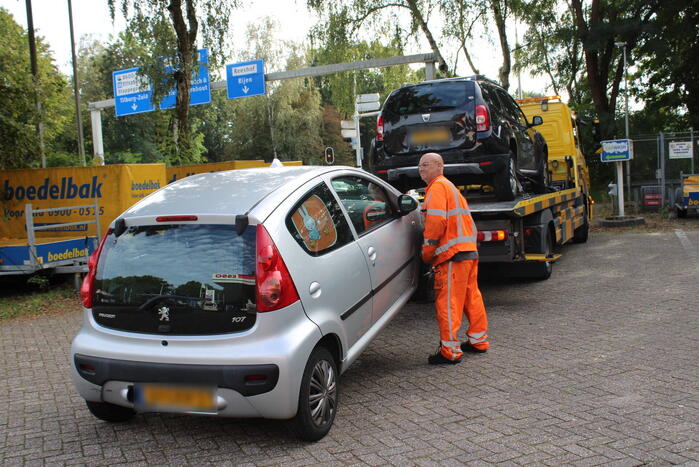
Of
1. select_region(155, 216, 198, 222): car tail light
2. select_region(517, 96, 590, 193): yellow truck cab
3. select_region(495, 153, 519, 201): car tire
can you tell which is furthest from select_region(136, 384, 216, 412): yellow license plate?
select_region(517, 96, 590, 193): yellow truck cab

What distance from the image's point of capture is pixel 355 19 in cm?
1903

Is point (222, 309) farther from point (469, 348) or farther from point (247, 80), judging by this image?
point (247, 80)

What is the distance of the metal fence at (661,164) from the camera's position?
18.5 m

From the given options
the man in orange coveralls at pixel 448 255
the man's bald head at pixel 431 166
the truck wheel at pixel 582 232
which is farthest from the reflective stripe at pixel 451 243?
the truck wheel at pixel 582 232

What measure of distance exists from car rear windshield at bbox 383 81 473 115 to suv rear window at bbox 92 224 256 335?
4436mm

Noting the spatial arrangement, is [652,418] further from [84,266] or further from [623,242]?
[623,242]

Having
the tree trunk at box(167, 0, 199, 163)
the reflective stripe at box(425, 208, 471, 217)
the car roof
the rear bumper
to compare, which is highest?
the tree trunk at box(167, 0, 199, 163)

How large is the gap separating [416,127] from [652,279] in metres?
3.97

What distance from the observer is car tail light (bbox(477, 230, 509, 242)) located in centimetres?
707

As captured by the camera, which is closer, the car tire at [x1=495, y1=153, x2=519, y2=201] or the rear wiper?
the rear wiper

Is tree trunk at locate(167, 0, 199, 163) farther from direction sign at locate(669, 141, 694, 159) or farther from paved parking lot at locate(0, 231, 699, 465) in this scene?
direction sign at locate(669, 141, 694, 159)

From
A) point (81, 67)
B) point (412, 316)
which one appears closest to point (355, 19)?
point (412, 316)

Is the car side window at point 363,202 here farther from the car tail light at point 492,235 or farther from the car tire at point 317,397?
the car tail light at point 492,235

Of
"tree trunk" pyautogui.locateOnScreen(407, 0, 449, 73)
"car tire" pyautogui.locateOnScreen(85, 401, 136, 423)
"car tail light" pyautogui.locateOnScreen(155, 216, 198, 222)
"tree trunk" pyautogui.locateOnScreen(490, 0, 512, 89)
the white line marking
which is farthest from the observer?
"tree trunk" pyautogui.locateOnScreen(407, 0, 449, 73)
